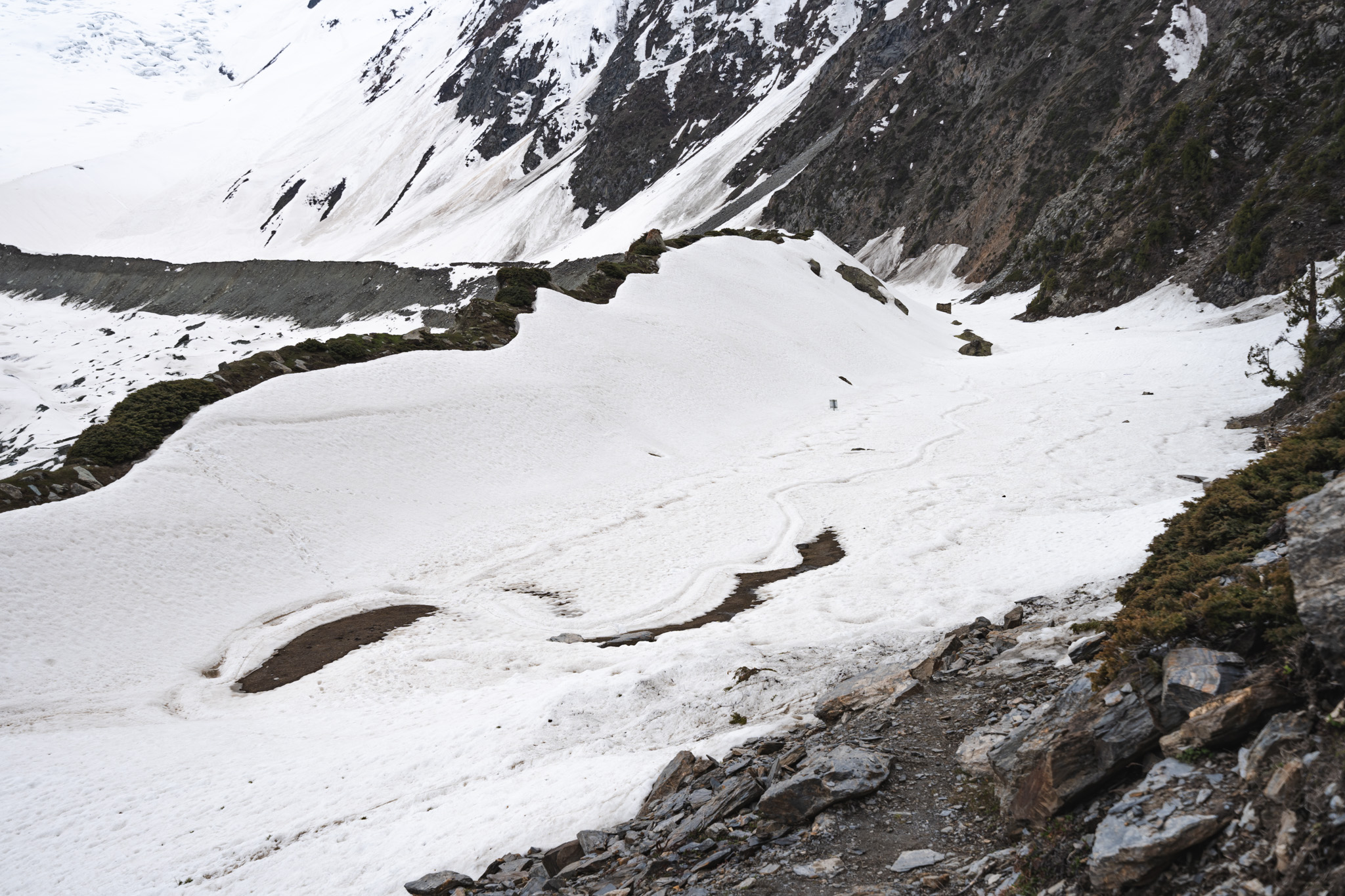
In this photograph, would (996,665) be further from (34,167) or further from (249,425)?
(34,167)

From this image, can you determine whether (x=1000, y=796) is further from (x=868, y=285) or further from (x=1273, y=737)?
(x=868, y=285)

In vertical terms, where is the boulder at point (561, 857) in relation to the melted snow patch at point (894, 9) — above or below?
below

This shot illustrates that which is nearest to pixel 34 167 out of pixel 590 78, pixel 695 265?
pixel 590 78

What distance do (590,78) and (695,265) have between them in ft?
446

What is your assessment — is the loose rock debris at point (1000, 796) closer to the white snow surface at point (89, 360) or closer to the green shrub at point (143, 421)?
the green shrub at point (143, 421)

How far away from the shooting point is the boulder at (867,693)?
8.26 metres

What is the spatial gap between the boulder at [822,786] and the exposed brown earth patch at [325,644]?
9.51 metres

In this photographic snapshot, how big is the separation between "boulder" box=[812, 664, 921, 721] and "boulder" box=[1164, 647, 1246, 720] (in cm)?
350

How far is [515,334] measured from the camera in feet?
98.5

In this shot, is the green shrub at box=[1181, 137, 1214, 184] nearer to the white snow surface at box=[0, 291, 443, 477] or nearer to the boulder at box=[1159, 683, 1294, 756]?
the white snow surface at box=[0, 291, 443, 477]

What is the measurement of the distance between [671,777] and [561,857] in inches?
51.7

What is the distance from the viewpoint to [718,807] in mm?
6934

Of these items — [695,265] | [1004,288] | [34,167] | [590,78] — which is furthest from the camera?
[34,167]

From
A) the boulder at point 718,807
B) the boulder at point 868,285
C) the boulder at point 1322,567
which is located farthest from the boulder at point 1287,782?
the boulder at point 868,285
